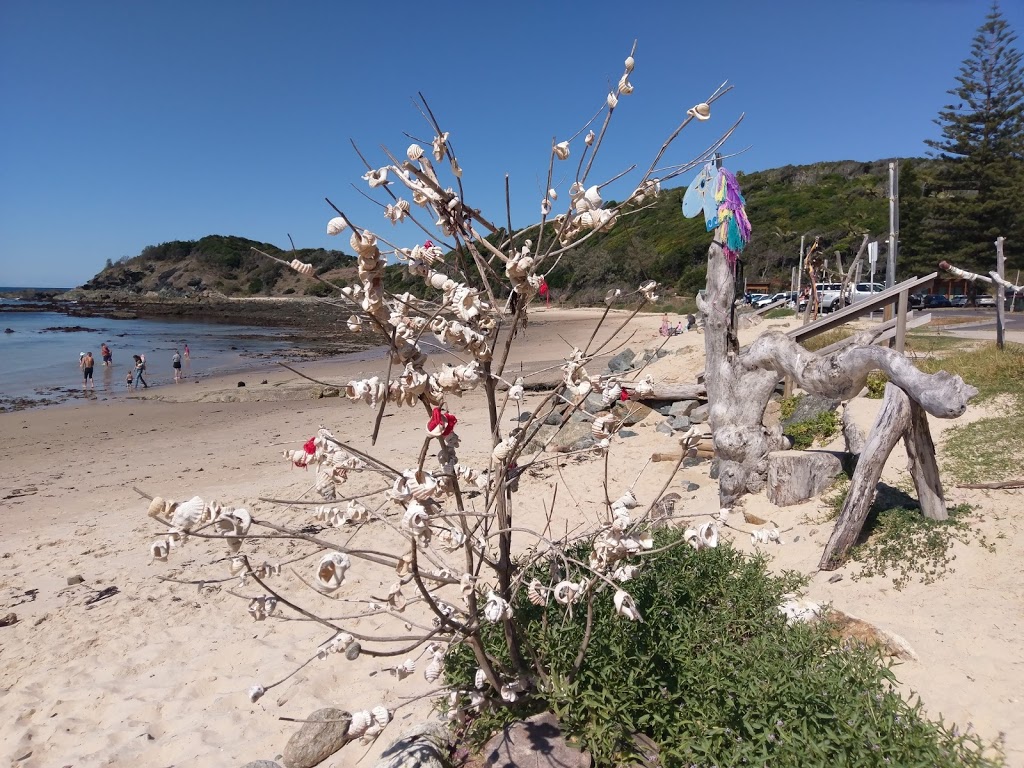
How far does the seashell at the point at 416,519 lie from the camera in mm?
1879

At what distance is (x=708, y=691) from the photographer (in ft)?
8.53

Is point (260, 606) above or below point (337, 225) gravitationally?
below

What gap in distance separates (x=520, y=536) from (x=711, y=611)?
284cm

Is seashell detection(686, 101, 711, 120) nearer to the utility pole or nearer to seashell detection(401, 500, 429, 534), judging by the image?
seashell detection(401, 500, 429, 534)

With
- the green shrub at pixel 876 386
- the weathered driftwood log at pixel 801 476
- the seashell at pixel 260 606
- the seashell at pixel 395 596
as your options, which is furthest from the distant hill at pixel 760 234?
the seashell at pixel 260 606

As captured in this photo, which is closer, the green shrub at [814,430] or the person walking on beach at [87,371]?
the green shrub at [814,430]

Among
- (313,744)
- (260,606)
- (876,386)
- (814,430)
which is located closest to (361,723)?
(260,606)

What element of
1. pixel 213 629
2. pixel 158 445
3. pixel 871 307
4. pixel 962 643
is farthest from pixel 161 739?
pixel 158 445

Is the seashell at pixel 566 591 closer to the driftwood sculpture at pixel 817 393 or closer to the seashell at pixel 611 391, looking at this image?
the seashell at pixel 611 391

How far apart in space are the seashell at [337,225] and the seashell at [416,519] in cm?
83

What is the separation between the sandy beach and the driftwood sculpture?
13.9 inches

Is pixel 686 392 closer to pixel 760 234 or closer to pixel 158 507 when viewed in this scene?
pixel 158 507

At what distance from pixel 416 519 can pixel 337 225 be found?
871mm

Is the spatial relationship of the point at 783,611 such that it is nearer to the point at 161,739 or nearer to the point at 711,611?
the point at 711,611
